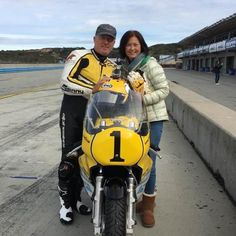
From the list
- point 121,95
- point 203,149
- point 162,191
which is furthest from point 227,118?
point 121,95

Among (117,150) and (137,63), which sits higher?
(137,63)

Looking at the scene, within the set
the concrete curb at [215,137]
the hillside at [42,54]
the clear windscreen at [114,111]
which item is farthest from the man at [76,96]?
the hillside at [42,54]

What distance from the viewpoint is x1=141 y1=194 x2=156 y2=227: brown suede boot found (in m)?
4.64

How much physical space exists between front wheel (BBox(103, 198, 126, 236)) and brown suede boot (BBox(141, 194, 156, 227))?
1.22 metres

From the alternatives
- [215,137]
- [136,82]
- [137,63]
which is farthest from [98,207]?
[215,137]

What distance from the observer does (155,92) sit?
4.47 metres

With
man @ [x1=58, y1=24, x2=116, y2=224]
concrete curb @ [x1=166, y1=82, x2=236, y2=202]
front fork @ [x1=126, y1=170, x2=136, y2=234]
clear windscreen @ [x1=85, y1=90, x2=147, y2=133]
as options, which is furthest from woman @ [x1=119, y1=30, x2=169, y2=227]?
concrete curb @ [x1=166, y1=82, x2=236, y2=202]

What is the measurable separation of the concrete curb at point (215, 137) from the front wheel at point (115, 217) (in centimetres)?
225

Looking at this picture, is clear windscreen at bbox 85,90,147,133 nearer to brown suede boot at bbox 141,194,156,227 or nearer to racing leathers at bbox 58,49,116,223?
racing leathers at bbox 58,49,116,223

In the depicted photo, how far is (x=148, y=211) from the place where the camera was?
473cm

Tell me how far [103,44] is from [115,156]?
1498 millimetres

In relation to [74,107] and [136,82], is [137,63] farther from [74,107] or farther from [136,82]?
[74,107]

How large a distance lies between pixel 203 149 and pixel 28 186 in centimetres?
302

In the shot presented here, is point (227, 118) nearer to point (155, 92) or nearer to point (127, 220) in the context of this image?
point (155, 92)
